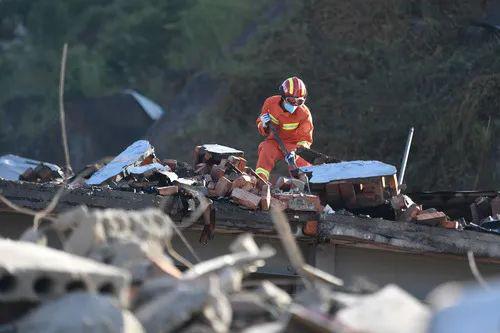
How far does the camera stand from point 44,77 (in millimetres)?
31391

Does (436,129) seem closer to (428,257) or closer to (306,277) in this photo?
(428,257)

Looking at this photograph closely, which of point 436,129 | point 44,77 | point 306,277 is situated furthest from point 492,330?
point 44,77

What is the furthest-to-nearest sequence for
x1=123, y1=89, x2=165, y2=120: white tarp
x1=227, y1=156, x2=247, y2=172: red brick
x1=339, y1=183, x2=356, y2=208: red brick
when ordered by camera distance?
x1=123, y1=89, x2=165, y2=120: white tarp < x1=227, y1=156, x2=247, y2=172: red brick < x1=339, y1=183, x2=356, y2=208: red brick

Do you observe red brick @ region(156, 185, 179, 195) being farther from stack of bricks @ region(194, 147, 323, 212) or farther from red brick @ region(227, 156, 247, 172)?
red brick @ region(227, 156, 247, 172)

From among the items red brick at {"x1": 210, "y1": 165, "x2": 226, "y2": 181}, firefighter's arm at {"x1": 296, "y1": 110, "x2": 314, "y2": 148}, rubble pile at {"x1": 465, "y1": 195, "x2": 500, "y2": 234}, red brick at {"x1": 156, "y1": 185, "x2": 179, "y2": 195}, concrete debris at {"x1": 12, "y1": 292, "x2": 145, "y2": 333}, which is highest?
firefighter's arm at {"x1": 296, "y1": 110, "x2": 314, "y2": 148}

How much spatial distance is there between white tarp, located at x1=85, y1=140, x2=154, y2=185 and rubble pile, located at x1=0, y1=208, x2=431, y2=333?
227 inches

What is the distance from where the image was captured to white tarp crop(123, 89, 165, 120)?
92.4 ft

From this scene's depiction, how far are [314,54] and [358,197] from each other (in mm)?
14854

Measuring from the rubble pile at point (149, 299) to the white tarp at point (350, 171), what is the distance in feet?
18.9

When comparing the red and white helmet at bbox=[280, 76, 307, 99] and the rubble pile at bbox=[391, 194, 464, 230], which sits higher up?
the red and white helmet at bbox=[280, 76, 307, 99]

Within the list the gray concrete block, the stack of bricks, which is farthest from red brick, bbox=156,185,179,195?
the gray concrete block

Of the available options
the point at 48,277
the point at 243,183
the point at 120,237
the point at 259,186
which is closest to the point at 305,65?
the point at 259,186

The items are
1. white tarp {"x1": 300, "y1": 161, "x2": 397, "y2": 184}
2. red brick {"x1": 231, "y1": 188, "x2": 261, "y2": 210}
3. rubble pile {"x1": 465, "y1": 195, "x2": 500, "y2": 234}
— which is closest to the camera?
red brick {"x1": 231, "y1": 188, "x2": 261, "y2": 210}

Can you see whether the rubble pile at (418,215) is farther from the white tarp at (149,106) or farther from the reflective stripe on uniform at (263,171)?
the white tarp at (149,106)
